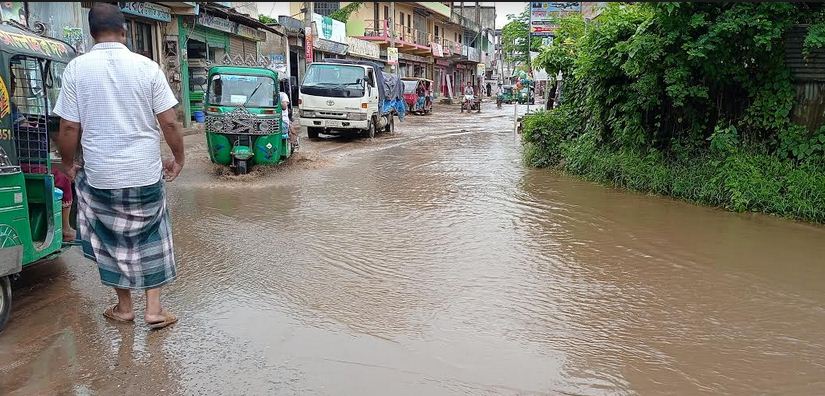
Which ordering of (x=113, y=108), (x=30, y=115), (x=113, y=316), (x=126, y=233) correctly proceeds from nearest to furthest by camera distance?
(x=113, y=108) < (x=126, y=233) < (x=113, y=316) < (x=30, y=115)

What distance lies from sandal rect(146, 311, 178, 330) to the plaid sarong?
0.28 metres

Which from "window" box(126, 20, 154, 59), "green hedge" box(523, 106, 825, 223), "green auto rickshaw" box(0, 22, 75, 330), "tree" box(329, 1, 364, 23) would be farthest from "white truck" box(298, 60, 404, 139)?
"tree" box(329, 1, 364, 23)

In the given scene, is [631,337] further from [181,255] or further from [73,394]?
[181,255]

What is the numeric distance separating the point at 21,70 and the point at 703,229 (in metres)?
6.82

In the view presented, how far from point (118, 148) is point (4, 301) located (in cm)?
135

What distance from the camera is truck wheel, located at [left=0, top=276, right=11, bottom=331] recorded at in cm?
407

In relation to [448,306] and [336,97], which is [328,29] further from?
[448,306]

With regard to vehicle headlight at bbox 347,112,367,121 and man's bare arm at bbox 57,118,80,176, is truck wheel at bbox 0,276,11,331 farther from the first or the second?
vehicle headlight at bbox 347,112,367,121

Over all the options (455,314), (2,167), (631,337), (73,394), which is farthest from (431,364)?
(2,167)

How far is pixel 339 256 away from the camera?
20.1ft

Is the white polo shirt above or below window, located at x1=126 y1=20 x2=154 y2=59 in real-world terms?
below

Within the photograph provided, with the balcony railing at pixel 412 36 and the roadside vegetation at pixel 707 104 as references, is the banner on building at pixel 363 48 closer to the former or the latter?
the balcony railing at pixel 412 36

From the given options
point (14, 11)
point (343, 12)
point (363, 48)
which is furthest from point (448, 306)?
point (343, 12)

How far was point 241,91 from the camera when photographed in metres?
11.0
